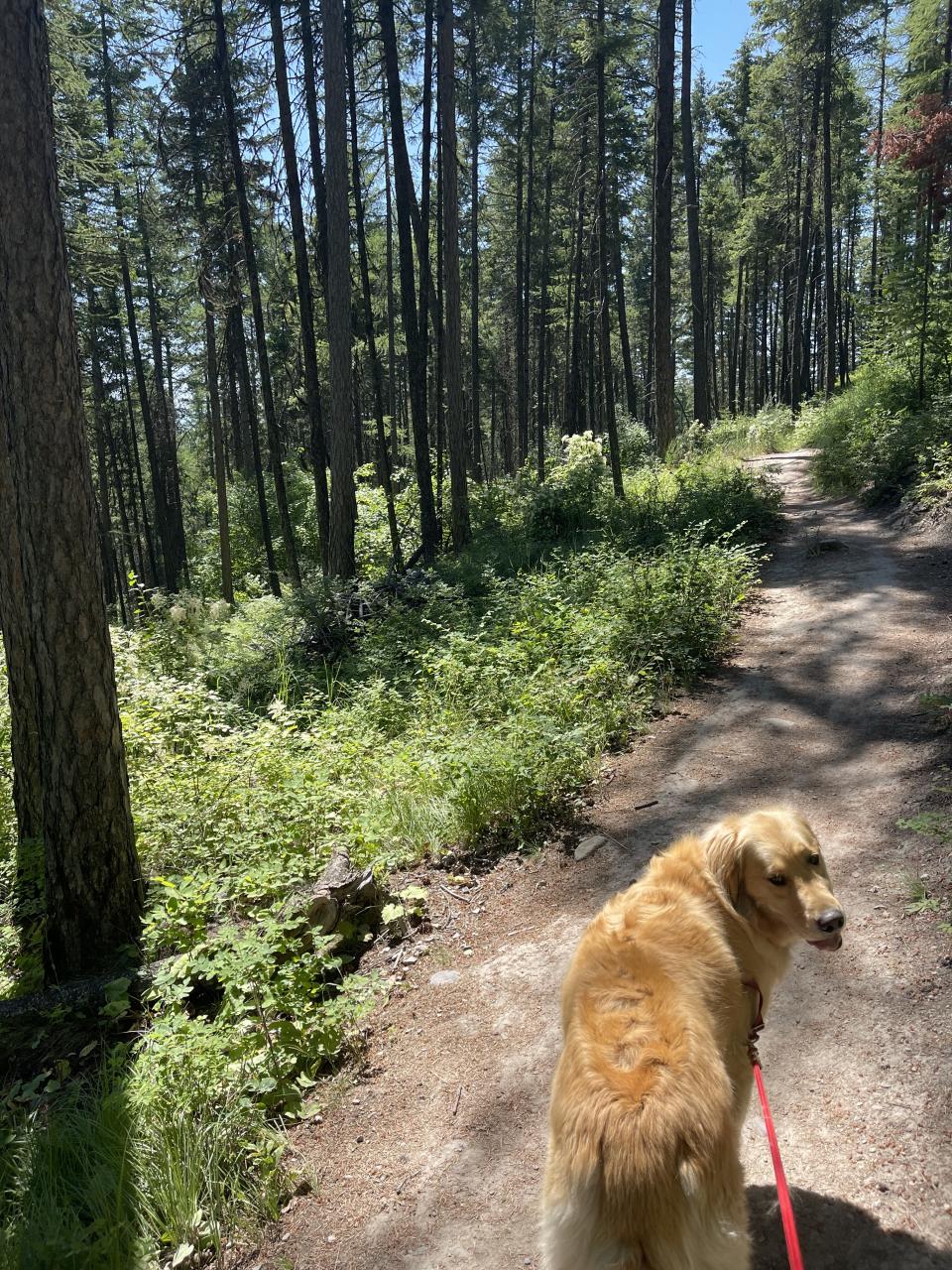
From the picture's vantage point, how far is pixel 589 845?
513cm

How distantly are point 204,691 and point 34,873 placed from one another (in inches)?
129

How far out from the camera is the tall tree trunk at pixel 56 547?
4402mm

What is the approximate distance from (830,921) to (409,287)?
1615cm

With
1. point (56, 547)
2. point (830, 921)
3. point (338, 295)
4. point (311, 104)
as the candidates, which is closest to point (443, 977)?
point (830, 921)

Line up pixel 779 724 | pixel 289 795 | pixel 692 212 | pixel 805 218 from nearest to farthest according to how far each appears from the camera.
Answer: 1. pixel 289 795
2. pixel 779 724
3. pixel 692 212
4. pixel 805 218

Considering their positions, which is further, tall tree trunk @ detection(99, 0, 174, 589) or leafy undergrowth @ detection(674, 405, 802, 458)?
leafy undergrowth @ detection(674, 405, 802, 458)

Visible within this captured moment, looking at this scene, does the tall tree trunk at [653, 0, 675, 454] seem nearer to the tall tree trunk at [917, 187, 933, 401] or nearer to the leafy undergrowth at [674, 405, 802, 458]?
the leafy undergrowth at [674, 405, 802, 458]

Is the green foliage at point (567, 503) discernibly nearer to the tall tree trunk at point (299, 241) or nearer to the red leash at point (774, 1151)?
the tall tree trunk at point (299, 241)

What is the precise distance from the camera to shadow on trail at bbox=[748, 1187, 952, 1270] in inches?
91.3

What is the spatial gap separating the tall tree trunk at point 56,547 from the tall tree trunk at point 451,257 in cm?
1172

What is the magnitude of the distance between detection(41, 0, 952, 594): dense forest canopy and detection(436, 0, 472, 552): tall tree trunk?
0.20 feet

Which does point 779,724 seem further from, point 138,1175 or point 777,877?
point 138,1175

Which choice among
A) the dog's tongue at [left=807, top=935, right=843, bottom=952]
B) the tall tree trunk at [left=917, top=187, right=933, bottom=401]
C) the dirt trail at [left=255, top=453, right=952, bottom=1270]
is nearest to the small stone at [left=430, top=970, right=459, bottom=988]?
the dirt trail at [left=255, top=453, right=952, bottom=1270]

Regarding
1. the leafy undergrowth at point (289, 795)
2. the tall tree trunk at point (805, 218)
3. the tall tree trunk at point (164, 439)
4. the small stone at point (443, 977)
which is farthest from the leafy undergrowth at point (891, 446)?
the tall tree trunk at point (164, 439)
